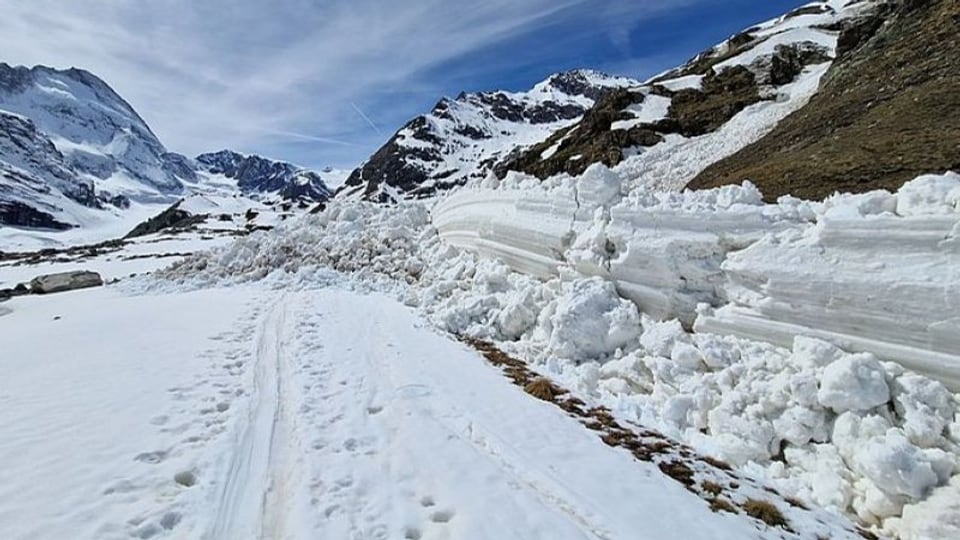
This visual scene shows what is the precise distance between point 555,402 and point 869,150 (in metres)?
14.1

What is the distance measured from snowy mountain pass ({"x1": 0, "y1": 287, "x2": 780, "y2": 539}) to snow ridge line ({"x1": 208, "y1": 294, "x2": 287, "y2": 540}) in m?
0.02

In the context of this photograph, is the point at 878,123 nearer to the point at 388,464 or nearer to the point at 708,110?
the point at 388,464

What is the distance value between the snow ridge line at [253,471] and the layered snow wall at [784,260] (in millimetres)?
6973

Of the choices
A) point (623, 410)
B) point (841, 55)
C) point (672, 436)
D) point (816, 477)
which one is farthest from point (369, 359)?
point (841, 55)

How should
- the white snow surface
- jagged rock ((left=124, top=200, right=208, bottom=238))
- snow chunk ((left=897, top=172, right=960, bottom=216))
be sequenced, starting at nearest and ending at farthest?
the white snow surface
snow chunk ((left=897, top=172, right=960, bottom=216))
jagged rock ((left=124, top=200, right=208, bottom=238))

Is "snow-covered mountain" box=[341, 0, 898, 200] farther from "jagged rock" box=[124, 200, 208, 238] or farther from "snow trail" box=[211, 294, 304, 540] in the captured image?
"jagged rock" box=[124, 200, 208, 238]

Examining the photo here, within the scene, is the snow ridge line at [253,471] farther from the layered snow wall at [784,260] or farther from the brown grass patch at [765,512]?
the layered snow wall at [784,260]

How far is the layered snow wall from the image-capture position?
6199 mm

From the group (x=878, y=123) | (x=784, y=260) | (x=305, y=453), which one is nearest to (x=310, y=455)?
(x=305, y=453)

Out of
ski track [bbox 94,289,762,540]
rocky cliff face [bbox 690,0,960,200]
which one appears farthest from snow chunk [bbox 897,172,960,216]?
rocky cliff face [bbox 690,0,960,200]

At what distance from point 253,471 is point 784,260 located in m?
8.16

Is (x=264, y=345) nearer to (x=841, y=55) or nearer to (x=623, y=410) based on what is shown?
(x=623, y=410)

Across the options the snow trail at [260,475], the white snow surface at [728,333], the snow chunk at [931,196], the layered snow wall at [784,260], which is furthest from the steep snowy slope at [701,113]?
the snow trail at [260,475]

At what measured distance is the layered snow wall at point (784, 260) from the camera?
20.3 feet
